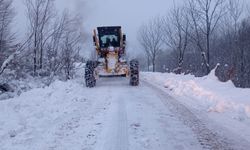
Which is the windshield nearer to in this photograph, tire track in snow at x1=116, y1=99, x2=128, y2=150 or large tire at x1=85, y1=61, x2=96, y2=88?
large tire at x1=85, y1=61, x2=96, y2=88

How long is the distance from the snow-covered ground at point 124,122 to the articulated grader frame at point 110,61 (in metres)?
5.18

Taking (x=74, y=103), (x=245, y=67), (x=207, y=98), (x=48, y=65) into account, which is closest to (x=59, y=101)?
(x=74, y=103)

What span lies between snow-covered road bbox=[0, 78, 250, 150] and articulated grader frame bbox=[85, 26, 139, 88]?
6386 millimetres

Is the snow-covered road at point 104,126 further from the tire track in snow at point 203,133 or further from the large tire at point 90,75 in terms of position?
the large tire at point 90,75

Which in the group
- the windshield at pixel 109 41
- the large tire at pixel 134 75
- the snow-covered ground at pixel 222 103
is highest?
the windshield at pixel 109 41

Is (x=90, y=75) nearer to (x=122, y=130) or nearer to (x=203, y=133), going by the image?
(x=122, y=130)

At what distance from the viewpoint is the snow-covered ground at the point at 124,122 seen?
7641 mm

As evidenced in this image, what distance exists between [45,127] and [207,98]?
21.0ft

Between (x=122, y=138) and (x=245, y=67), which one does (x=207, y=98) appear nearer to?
(x=122, y=138)

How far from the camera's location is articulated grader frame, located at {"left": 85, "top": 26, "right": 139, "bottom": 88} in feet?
64.5

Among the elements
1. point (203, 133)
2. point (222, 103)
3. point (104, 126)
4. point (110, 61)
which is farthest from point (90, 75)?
point (203, 133)

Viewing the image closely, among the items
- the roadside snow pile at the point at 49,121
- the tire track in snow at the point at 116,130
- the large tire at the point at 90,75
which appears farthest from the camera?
the large tire at the point at 90,75

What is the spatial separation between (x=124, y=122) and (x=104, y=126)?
0.64 meters

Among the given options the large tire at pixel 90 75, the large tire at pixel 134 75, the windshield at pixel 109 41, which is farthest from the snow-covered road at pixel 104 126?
the windshield at pixel 109 41
